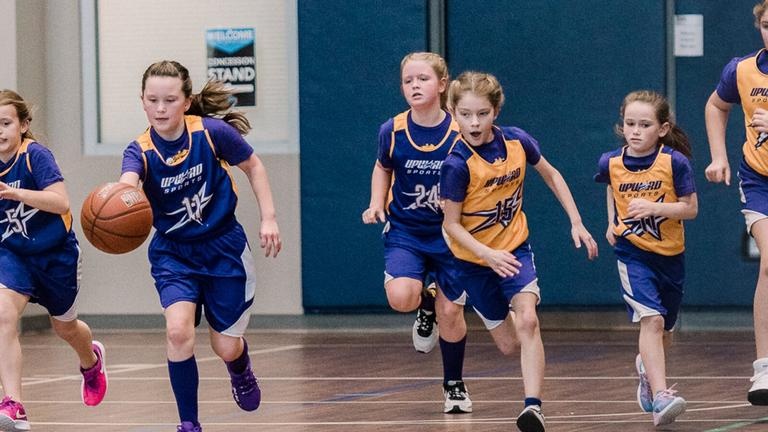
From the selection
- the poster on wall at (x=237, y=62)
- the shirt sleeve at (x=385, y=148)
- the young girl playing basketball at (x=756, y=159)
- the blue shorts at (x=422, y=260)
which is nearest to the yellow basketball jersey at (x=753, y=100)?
the young girl playing basketball at (x=756, y=159)

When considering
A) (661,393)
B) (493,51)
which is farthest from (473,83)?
(493,51)

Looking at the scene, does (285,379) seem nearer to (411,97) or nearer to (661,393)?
(411,97)

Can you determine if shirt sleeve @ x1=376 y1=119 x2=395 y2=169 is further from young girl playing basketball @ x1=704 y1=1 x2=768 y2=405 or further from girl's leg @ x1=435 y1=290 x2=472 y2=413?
young girl playing basketball @ x1=704 y1=1 x2=768 y2=405

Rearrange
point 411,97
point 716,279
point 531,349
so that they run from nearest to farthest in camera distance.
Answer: point 531,349 < point 411,97 < point 716,279

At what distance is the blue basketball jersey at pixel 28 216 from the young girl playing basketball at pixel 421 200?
4.62 feet

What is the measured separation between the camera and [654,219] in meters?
6.52

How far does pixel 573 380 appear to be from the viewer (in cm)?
807

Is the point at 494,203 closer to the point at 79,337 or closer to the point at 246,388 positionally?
the point at 246,388

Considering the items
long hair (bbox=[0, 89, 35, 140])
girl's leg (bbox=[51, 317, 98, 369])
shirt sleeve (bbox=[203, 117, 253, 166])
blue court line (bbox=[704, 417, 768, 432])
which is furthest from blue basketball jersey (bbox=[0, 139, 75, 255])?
blue court line (bbox=[704, 417, 768, 432])

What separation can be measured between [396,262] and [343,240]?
434cm

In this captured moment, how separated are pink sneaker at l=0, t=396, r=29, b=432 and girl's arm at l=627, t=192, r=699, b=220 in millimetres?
2656

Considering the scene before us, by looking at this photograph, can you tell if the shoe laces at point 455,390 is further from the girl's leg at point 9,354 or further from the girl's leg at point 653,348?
the girl's leg at point 9,354

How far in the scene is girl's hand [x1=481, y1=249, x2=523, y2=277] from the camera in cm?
584

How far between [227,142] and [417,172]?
1.15m
